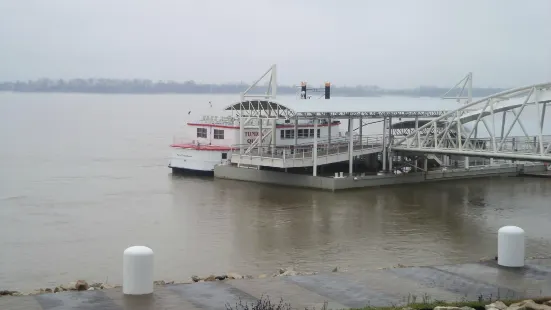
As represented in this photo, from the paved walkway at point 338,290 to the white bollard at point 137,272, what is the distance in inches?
7.6

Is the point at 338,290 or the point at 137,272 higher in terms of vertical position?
the point at 137,272

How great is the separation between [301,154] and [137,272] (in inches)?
997

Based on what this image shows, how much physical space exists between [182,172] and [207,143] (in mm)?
2382

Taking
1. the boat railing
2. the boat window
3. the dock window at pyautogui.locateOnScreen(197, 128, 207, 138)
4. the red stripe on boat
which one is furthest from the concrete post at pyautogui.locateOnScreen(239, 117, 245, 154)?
the dock window at pyautogui.locateOnScreen(197, 128, 207, 138)

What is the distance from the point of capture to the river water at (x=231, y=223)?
21.6m

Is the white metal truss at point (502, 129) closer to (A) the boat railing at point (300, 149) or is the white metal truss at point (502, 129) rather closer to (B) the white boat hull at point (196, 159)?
(A) the boat railing at point (300, 149)

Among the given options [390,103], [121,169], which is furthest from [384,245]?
[121,169]

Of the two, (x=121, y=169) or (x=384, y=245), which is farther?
(x=121, y=169)

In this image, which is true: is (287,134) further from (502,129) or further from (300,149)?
(502,129)

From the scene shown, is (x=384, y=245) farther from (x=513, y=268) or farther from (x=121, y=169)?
(x=121, y=169)

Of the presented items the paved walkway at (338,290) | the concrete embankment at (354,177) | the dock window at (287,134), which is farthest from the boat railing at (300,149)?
the paved walkway at (338,290)

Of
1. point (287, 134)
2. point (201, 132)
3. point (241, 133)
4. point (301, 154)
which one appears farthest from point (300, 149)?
point (201, 132)

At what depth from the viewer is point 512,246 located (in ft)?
54.4

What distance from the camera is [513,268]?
1659 cm
